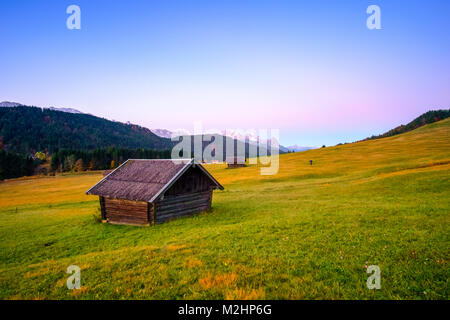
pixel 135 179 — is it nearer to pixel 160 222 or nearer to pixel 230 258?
pixel 160 222

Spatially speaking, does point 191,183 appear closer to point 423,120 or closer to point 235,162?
point 235,162

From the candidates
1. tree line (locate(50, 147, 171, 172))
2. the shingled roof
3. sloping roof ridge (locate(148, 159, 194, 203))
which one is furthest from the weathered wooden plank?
tree line (locate(50, 147, 171, 172))

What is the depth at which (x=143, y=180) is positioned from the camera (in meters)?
19.9

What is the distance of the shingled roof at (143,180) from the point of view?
18.1m

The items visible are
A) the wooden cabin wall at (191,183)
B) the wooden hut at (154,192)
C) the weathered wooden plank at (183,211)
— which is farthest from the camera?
the wooden cabin wall at (191,183)

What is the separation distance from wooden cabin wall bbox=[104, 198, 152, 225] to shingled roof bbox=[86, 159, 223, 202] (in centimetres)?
78

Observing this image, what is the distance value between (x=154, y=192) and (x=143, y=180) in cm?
287

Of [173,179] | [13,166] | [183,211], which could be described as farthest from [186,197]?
[13,166]

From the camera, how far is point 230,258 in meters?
Answer: 8.66

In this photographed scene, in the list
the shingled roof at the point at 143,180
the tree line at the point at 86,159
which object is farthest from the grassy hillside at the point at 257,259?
the tree line at the point at 86,159

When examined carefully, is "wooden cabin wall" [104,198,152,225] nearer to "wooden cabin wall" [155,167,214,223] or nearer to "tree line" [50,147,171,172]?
"wooden cabin wall" [155,167,214,223]

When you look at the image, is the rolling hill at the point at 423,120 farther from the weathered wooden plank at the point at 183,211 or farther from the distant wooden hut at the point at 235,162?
the weathered wooden plank at the point at 183,211

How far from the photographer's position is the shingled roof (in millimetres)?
18109
